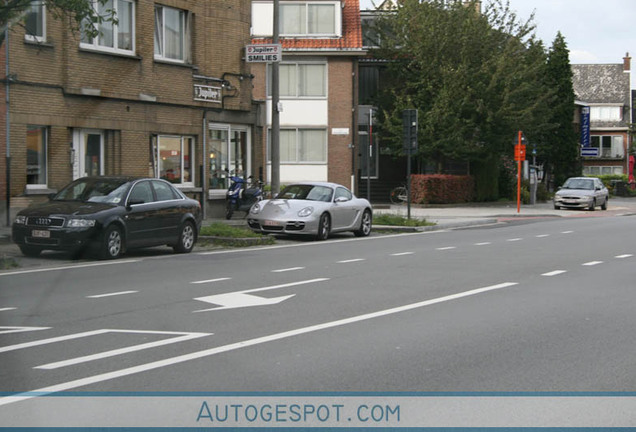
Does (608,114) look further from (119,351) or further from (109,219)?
(119,351)

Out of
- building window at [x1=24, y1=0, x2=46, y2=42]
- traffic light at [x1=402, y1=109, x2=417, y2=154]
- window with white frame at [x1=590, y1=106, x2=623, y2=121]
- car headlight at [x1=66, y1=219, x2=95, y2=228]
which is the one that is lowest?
car headlight at [x1=66, y1=219, x2=95, y2=228]

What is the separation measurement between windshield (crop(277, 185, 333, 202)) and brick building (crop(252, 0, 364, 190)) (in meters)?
A: 20.0

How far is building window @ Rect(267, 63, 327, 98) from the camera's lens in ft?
138

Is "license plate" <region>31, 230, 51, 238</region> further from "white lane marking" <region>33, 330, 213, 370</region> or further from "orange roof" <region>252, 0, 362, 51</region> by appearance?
"orange roof" <region>252, 0, 362, 51</region>

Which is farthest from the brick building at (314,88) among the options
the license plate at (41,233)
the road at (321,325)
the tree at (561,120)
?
the license plate at (41,233)

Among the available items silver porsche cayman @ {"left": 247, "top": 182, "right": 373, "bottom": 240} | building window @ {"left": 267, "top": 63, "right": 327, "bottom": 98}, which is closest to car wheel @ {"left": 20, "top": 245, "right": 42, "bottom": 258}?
silver porsche cayman @ {"left": 247, "top": 182, "right": 373, "bottom": 240}

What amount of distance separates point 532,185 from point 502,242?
83.0ft

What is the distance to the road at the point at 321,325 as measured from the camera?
20.9 feet

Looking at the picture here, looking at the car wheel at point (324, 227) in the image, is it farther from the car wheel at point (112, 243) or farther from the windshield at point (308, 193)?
the car wheel at point (112, 243)

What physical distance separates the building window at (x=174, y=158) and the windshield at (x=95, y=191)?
27.3 ft

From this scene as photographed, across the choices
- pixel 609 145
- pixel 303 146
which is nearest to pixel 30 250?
pixel 303 146

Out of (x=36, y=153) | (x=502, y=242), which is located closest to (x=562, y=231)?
(x=502, y=242)

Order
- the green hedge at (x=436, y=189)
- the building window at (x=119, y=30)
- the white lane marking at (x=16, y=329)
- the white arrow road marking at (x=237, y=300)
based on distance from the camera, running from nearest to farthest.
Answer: the white lane marking at (x=16, y=329)
the white arrow road marking at (x=237, y=300)
the building window at (x=119, y=30)
the green hedge at (x=436, y=189)

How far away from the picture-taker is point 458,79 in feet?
132
